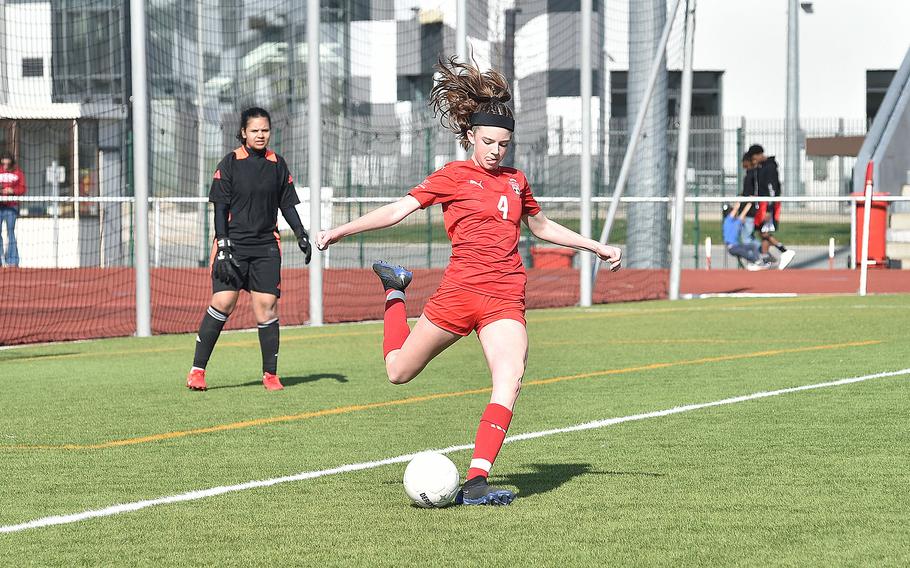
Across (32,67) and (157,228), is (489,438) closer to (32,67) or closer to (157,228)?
(32,67)

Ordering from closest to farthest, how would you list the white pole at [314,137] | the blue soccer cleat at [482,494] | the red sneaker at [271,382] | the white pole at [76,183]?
the blue soccer cleat at [482,494] → the red sneaker at [271,382] → the white pole at [314,137] → the white pole at [76,183]

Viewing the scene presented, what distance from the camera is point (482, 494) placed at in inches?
237

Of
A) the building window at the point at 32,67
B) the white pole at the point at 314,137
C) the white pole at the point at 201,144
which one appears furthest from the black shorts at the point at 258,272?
the building window at the point at 32,67

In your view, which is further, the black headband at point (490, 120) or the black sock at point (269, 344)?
the black sock at point (269, 344)

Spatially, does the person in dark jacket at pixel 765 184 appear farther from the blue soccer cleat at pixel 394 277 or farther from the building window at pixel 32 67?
the blue soccer cleat at pixel 394 277

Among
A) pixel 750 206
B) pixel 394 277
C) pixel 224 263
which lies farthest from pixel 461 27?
pixel 394 277

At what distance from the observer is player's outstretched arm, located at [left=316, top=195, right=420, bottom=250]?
249 inches

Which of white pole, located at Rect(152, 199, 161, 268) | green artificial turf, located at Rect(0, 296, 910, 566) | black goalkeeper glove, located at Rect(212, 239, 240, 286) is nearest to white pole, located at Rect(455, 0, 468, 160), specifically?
green artificial turf, located at Rect(0, 296, 910, 566)

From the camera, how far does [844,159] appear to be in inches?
1288

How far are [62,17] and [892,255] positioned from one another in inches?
582

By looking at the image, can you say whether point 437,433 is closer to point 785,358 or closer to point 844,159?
point 785,358

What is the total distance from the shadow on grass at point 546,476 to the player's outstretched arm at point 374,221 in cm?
132

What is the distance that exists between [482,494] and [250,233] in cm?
478

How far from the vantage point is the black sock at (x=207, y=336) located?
10484 millimetres
